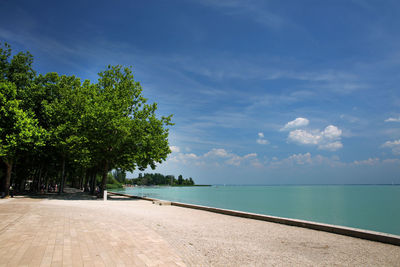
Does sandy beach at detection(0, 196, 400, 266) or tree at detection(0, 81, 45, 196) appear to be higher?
tree at detection(0, 81, 45, 196)

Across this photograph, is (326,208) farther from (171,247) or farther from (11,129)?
(11,129)

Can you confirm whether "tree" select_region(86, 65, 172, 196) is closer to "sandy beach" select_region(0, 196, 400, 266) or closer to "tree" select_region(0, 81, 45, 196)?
"tree" select_region(0, 81, 45, 196)

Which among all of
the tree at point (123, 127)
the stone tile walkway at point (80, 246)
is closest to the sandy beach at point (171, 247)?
the stone tile walkway at point (80, 246)

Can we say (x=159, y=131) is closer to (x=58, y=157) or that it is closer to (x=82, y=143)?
(x=82, y=143)

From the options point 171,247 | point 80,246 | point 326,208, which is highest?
point 80,246

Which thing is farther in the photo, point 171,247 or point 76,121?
point 76,121

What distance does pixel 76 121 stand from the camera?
33.2 metres

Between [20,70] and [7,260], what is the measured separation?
131ft

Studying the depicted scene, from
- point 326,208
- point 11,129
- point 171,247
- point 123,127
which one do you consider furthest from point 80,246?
point 326,208

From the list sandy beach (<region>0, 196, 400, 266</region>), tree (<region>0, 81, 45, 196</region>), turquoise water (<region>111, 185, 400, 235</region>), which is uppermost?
tree (<region>0, 81, 45, 196</region>)

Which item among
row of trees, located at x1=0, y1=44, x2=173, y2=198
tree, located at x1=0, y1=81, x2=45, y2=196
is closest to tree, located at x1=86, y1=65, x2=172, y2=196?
row of trees, located at x1=0, y1=44, x2=173, y2=198

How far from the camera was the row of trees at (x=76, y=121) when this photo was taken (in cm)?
2750

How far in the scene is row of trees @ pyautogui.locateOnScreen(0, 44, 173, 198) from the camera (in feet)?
90.2

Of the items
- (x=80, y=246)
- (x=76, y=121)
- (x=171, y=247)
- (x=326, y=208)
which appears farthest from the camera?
(x=326, y=208)
